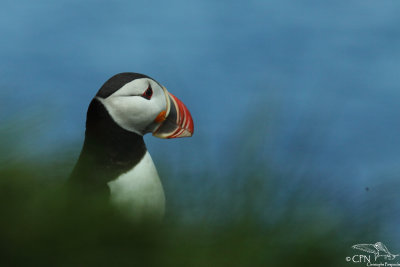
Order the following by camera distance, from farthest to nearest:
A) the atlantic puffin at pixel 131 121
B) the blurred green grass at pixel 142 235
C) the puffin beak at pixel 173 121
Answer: the puffin beak at pixel 173 121 < the atlantic puffin at pixel 131 121 < the blurred green grass at pixel 142 235

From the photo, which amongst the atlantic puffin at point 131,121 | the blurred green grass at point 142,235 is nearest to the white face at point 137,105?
the atlantic puffin at point 131,121

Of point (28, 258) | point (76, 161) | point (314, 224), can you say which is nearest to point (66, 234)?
point (28, 258)

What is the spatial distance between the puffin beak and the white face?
39mm

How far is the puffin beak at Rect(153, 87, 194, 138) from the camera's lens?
3223 mm

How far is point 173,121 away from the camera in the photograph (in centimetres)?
324

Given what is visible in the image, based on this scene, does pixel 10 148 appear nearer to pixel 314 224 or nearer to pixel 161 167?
pixel 161 167

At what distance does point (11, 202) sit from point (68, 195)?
2.2 inches

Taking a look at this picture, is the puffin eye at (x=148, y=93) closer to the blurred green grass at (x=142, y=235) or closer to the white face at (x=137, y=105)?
the white face at (x=137, y=105)

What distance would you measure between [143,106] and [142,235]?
2399 millimetres

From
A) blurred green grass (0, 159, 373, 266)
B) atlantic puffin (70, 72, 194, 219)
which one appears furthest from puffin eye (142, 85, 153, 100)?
blurred green grass (0, 159, 373, 266)

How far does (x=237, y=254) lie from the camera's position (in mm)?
630

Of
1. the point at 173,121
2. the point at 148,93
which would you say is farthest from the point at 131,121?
the point at 173,121

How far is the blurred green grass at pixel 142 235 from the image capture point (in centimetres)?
62

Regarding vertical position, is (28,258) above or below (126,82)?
below
